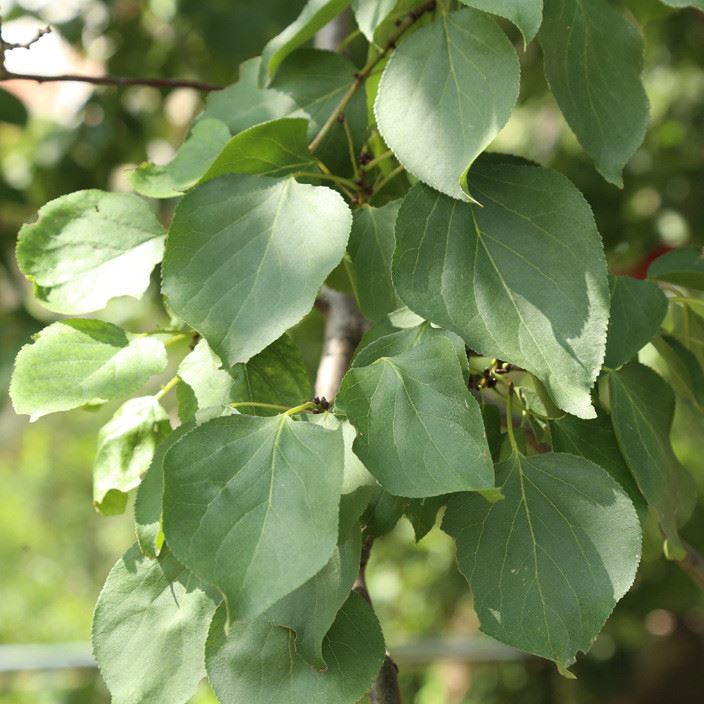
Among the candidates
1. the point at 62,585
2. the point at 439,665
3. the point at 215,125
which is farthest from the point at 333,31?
the point at 62,585

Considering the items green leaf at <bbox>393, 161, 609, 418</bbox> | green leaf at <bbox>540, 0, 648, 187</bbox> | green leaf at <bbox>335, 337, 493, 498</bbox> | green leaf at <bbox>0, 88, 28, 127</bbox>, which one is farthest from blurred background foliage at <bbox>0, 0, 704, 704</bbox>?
green leaf at <bbox>335, 337, 493, 498</bbox>

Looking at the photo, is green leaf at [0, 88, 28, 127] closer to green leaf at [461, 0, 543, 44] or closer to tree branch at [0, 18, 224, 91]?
tree branch at [0, 18, 224, 91]

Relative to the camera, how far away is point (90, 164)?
1448 millimetres

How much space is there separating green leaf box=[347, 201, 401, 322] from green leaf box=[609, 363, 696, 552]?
119 mm

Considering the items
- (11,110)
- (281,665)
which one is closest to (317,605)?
(281,665)

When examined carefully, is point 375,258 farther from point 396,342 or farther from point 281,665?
point 281,665

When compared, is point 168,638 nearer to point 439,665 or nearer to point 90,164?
point 90,164

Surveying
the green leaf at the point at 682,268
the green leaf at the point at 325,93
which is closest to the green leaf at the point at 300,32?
the green leaf at the point at 325,93

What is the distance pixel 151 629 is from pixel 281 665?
0.08 m

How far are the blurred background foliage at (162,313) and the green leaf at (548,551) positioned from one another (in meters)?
0.33

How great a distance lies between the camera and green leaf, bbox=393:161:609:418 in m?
0.42

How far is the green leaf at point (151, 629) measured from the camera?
1.46ft

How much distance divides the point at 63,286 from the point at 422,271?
0.18 meters

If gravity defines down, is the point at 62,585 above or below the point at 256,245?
below
